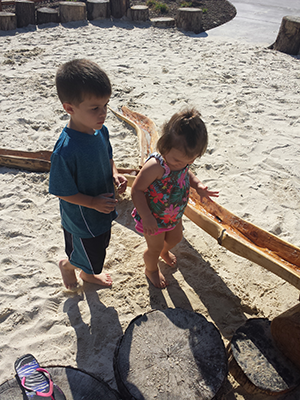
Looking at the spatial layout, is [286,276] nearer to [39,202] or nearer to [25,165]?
[39,202]

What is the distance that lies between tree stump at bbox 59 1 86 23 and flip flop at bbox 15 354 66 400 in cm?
862

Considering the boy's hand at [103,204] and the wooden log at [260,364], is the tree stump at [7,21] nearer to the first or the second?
the boy's hand at [103,204]

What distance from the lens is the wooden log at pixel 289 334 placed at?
1626 millimetres

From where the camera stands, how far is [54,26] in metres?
7.85

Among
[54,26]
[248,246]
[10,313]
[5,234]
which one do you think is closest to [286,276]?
[248,246]

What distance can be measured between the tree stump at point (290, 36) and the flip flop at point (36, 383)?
313 inches

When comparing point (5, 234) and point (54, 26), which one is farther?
point (54, 26)

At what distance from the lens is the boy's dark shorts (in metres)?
1.94

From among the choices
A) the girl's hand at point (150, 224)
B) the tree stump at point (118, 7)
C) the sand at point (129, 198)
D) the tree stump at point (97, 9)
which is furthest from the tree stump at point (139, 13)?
the girl's hand at point (150, 224)

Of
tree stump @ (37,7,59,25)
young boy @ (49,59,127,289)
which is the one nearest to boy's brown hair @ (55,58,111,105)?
young boy @ (49,59,127,289)

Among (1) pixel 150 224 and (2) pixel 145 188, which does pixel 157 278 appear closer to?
(1) pixel 150 224

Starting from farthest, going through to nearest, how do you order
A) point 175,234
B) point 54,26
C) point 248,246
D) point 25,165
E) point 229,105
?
point 54,26 < point 229,105 < point 25,165 < point 175,234 < point 248,246

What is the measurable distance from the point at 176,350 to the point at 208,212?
1.32m

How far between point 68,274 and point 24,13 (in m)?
7.49
